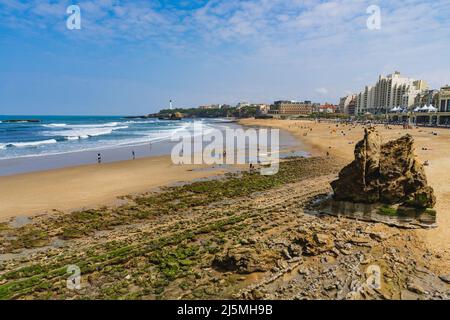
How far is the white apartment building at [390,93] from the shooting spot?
138663 millimetres

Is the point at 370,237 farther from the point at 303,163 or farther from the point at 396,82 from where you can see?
the point at 396,82

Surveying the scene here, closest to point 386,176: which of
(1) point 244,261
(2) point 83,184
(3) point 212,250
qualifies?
(1) point 244,261

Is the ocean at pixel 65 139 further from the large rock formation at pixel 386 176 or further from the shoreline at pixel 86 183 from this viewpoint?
the large rock formation at pixel 386 176

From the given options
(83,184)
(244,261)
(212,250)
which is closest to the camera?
(244,261)

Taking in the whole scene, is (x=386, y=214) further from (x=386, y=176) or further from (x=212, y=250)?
(x=212, y=250)

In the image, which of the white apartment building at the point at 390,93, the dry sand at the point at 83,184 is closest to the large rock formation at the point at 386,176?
the dry sand at the point at 83,184

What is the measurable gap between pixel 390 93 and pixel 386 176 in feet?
540

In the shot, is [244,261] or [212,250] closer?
[244,261]

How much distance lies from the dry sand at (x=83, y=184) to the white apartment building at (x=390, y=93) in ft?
453

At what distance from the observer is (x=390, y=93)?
15350 centimetres

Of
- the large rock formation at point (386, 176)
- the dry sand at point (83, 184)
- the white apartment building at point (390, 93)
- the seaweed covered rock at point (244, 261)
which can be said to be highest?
the white apartment building at point (390, 93)

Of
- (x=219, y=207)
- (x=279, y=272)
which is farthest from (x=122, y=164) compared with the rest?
(x=279, y=272)

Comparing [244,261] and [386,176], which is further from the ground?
[386,176]

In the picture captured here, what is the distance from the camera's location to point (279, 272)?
8.27 metres
